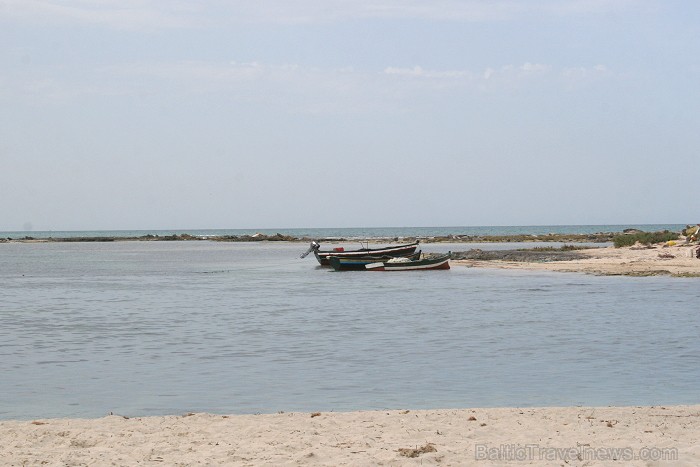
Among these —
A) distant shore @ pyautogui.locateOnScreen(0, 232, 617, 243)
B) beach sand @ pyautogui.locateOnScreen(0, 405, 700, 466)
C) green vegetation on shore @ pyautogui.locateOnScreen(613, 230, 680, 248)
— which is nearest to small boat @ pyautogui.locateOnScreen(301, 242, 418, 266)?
green vegetation on shore @ pyautogui.locateOnScreen(613, 230, 680, 248)

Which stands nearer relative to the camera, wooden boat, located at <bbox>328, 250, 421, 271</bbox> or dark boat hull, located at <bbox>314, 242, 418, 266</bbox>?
wooden boat, located at <bbox>328, 250, 421, 271</bbox>

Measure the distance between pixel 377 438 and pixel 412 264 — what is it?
40.1 m

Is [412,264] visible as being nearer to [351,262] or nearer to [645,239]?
[351,262]

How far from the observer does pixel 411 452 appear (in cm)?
870

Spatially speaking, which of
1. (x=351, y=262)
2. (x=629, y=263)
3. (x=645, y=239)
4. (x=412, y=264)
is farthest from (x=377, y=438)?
(x=645, y=239)

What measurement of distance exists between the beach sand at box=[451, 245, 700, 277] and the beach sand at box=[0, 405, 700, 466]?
29085 millimetres

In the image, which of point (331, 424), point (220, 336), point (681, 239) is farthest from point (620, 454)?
point (681, 239)

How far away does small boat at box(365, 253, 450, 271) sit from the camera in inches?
1917

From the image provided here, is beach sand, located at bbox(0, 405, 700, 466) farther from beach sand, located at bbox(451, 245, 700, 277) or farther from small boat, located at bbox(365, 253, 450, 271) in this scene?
small boat, located at bbox(365, 253, 450, 271)

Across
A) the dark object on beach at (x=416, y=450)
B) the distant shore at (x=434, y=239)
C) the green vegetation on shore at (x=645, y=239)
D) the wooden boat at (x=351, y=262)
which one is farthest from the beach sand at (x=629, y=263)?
the distant shore at (x=434, y=239)

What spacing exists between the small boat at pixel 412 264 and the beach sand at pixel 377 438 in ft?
123

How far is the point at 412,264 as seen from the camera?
49.4 m

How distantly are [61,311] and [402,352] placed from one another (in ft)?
48.2

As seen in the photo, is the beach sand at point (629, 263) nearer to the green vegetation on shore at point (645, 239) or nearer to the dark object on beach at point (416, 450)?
the green vegetation on shore at point (645, 239)
